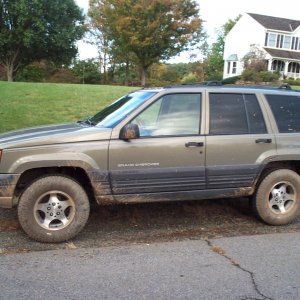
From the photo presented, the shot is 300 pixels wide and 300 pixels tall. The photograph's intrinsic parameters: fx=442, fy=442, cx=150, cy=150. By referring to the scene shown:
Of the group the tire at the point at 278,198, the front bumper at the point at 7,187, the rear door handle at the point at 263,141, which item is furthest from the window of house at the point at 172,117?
the front bumper at the point at 7,187

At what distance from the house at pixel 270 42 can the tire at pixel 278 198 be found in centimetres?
4503

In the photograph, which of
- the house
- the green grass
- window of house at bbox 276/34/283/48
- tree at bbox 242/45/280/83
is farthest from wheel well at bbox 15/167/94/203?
window of house at bbox 276/34/283/48

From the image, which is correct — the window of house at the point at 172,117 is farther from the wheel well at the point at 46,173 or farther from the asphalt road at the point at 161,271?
the asphalt road at the point at 161,271

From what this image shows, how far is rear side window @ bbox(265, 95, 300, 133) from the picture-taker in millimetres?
5879

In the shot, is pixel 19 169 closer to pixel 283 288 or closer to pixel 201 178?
pixel 201 178

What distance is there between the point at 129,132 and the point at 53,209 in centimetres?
122

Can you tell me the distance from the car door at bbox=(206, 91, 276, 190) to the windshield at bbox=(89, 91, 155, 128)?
879 millimetres

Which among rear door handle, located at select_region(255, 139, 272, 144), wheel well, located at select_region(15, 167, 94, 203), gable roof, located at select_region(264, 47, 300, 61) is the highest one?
gable roof, located at select_region(264, 47, 300, 61)

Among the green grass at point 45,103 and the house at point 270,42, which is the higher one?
the house at point 270,42

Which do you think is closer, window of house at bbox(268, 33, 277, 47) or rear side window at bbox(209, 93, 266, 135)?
rear side window at bbox(209, 93, 266, 135)

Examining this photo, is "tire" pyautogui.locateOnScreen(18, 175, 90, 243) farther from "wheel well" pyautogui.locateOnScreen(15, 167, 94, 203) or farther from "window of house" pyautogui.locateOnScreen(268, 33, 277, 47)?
"window of house" pyautogui.locateOnScreen(268, 33, 277, 47)

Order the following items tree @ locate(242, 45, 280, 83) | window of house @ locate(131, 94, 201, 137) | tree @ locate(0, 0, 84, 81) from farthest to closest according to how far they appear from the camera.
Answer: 1. tree @ locate(0, 0, 84, 81)
2. tree @ locate(242, 45, 280, 83)
3. window of house @ locate(131, 94, 201, 137)

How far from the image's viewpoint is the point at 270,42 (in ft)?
167

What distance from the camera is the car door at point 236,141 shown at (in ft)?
17.9
